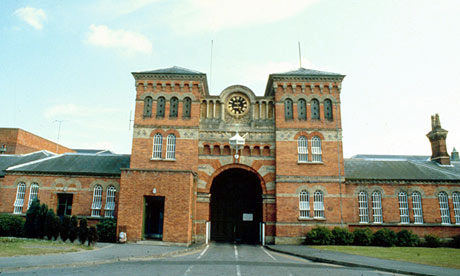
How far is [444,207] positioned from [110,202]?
90.0ft

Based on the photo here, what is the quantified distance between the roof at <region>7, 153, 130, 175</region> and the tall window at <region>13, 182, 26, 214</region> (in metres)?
1.35

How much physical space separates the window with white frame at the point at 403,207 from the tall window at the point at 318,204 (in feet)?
22.1

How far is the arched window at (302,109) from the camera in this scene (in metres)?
27.8

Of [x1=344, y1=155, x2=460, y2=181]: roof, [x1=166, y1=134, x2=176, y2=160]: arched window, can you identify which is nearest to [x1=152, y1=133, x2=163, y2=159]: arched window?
[x1=166, y1=134, x2=176, y2=160]: arched window

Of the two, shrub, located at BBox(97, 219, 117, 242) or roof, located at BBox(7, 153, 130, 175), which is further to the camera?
roof, located at BBox(7, 153, 130, 175)

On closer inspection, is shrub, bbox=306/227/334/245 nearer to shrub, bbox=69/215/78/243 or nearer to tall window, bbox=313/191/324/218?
tall window, bbox=313/191/324/218

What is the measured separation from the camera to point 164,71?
1113 inches

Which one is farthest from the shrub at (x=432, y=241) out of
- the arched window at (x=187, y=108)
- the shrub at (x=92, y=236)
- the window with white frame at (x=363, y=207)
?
the shrub at (x=92, y=236)

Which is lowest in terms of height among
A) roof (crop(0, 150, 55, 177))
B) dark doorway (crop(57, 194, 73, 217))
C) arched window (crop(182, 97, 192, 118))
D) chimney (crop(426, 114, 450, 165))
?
dark doorway (crop(57, 194, 73, 217))

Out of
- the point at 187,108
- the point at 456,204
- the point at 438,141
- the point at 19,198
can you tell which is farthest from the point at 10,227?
the point at 438,141

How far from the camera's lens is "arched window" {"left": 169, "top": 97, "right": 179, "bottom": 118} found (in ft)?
90.9

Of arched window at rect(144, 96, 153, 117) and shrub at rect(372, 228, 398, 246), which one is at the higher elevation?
arched window at rect(144, 96, 153, 117)

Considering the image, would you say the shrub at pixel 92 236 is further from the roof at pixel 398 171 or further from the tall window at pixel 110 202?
the roof at pixel 398 171

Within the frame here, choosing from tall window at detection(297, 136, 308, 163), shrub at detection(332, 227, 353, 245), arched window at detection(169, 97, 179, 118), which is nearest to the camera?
shrub at detection(332, 227, 353, 245)
